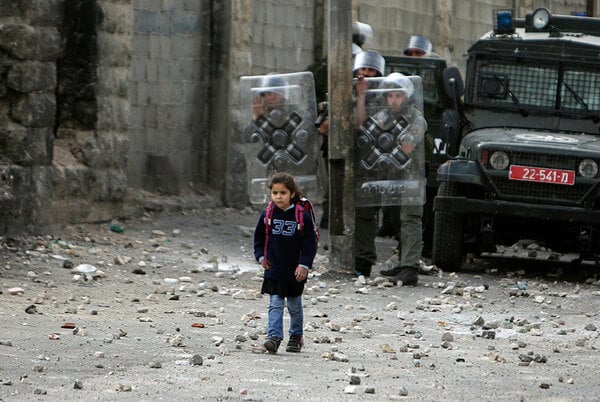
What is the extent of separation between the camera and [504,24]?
44.4 feet

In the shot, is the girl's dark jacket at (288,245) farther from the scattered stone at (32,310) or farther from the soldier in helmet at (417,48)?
the soldier in helmet at (417,48)

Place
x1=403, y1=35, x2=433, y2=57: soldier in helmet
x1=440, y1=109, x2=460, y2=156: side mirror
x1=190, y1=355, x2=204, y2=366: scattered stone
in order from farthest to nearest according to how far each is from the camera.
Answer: x1=403, y1=35, x2=433, y2=57: soldier in helmet → x1=440, y1=109, x2=460, y2=156: side mirror → x1=190, y1=355, x2=204, y2=366: scattered stone

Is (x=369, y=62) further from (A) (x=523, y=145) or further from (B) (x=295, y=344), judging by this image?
(B) (x=295, y=344)

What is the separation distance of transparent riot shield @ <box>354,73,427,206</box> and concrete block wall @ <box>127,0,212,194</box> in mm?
3784

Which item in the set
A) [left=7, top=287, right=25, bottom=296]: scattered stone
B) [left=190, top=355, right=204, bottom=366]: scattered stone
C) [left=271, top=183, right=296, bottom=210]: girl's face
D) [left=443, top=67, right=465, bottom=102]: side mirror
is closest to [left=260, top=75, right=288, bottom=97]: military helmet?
[left=443, top=67, right=465, bottom=102]: side mirror

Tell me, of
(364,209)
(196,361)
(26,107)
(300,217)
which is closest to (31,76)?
(26,107)

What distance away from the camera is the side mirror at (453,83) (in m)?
13.0

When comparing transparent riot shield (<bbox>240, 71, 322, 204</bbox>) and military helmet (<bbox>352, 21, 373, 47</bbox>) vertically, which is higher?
military helmet (<bbox>352, 21, 373, 47</bbox>)

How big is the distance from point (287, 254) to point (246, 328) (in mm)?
901

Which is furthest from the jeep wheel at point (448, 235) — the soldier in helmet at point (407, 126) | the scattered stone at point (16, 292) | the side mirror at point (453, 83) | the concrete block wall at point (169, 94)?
the scattered stone at point (16, 292)

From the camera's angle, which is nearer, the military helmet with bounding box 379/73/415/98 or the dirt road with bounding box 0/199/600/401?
the dirt road with bounding box 0/199/600/401

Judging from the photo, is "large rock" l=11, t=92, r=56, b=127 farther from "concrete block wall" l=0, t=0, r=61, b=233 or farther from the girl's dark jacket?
the girl's dark jacket

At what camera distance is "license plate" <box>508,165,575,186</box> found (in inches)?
478

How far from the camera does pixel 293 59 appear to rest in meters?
17.7
